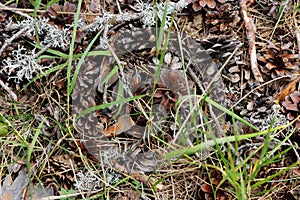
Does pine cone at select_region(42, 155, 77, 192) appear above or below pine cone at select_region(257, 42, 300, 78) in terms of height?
below

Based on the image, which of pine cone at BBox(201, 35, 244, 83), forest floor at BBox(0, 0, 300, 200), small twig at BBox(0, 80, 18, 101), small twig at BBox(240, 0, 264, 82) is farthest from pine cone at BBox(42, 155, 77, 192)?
small twig at BBox(240, 0, 264, 82)

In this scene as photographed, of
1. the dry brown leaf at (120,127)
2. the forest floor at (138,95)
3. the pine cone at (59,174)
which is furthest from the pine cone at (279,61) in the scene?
the pine cone at (59,174)

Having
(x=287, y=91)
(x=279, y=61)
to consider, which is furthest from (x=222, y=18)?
(x=287, y=91)

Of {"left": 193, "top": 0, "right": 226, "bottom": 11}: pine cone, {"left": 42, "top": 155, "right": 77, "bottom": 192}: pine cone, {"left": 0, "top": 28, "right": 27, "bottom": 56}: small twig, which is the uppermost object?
{"left": 193, "top": 0, "right": 226, "bottom": 11}: pine cone

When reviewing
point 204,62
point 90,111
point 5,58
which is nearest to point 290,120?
point 204,62

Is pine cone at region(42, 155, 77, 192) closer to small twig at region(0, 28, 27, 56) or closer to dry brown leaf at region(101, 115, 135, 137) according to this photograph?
dry brown leaf at region(101, 115, 135, 137)
